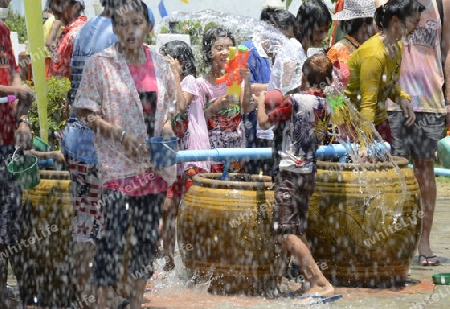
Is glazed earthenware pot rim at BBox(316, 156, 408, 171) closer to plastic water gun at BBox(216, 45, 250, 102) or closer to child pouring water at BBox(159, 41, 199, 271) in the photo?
plastic water gun at BBox(216, 45, 250, 102)

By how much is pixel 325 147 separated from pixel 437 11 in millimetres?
1712

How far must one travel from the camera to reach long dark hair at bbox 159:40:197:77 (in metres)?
7.48

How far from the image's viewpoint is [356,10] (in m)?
7.86

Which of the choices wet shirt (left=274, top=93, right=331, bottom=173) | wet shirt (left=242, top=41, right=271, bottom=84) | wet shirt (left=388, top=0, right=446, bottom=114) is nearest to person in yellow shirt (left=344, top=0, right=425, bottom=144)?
wet shirt (left=388, top=0, right=446, bottom=114)

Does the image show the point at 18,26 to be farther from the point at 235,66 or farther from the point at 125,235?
the point at 125,235

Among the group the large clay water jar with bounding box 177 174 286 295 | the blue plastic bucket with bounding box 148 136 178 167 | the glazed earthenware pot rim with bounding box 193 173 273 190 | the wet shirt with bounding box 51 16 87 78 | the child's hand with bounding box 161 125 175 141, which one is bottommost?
the large clay water jar with bounding box 177 174 286 295

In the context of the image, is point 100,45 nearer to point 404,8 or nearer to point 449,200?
point 404,8

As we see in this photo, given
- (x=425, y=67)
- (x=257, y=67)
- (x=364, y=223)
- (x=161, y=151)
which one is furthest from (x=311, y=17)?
(x=161, y=151)

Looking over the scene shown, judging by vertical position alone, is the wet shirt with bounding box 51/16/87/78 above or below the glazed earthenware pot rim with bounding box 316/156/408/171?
above

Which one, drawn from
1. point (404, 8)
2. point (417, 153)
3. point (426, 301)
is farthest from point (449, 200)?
point (426, 301)

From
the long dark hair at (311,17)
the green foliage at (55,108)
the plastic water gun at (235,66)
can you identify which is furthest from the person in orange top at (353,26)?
the green foliage at (55,108)

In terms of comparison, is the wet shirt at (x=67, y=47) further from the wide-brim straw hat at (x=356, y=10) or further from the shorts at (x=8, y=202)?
the wide-brim straw hat at (x=356, y=10)

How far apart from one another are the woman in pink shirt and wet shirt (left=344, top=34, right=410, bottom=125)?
6.64ft

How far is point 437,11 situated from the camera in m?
7.41
